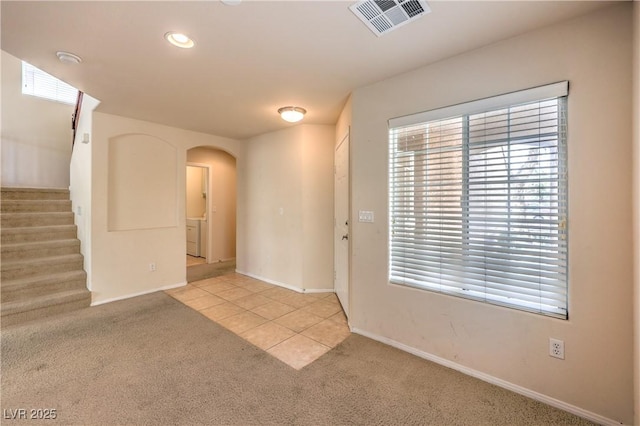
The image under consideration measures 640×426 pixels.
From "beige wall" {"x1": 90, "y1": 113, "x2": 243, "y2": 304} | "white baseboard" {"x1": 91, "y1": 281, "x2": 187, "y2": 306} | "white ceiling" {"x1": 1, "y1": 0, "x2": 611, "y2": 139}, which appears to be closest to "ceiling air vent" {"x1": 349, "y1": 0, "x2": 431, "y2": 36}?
"white ceiling" {"x1": 1, "y1": 0, "x2": 611, "y2": 139}

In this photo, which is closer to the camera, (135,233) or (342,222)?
(342,222)

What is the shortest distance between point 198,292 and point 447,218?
3530mm

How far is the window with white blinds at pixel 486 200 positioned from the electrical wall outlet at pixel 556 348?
0.56ft

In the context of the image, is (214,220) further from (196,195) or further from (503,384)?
(503,384)

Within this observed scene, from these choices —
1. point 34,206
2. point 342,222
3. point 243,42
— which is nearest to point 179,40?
point 243,42

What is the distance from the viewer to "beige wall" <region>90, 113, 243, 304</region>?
337 cm

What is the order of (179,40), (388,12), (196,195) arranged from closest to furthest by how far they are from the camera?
(388,12), (179,40), (196,195)

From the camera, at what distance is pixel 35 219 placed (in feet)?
11.6

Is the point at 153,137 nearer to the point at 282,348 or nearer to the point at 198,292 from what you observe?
the point at 198,292

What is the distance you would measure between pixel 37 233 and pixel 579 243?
5.67 m

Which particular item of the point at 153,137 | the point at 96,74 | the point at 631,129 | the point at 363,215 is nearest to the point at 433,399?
the point at 363,215

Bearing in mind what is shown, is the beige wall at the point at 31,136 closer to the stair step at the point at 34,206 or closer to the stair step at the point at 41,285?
the stair step at the point at 34,206

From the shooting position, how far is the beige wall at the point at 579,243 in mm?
1521

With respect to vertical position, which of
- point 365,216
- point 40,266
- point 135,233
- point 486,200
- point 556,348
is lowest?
point 556,348
